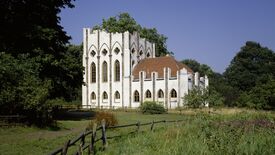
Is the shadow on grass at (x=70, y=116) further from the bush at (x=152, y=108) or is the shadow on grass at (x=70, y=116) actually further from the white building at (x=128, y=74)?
the white building at (x=128, y=74)

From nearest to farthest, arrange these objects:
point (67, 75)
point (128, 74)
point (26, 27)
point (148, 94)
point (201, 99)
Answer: point (26, 27) < point (67, 75) < point (201, 99) < point (148, 94) < point (128, 74)

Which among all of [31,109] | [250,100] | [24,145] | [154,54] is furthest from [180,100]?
[24,145]

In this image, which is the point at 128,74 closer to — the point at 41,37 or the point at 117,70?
the point at 117,70

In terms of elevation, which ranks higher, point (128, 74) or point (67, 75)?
point (128, 74)

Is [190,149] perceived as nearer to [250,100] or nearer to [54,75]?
[54,75]

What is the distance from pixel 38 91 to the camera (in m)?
27.6

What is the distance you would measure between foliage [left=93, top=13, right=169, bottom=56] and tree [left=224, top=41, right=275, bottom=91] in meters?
23.2

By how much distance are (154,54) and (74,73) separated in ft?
140

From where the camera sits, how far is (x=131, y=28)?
83312 mm

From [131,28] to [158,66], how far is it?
17.2 m

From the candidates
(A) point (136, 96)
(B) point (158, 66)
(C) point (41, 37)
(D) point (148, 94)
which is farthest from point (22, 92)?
(B) point (158, 66)

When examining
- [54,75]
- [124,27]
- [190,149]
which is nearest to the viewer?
[190,149]

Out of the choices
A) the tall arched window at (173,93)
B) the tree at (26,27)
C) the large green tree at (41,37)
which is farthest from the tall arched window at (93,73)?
the tree at (26,27)

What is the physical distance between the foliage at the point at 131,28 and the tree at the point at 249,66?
23243 millimetres
